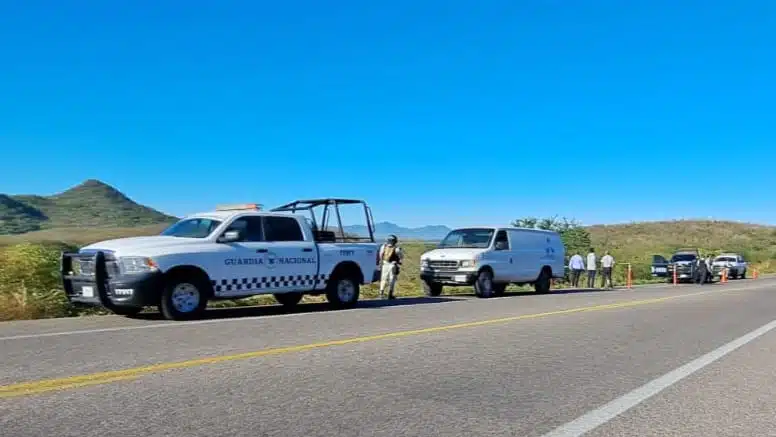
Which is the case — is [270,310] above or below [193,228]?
below

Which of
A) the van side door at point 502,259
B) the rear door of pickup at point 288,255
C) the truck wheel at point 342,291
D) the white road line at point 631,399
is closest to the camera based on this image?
the white road line at point 631,399

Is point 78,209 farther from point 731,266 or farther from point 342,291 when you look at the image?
point 731,266

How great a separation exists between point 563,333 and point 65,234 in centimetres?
1243

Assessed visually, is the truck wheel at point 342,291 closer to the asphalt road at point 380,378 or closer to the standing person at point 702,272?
the asphalt road at point 380,378

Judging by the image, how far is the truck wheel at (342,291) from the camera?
49.1 ft

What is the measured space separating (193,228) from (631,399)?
352 inches

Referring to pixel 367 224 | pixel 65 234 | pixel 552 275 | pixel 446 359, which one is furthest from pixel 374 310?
pixel 552 275

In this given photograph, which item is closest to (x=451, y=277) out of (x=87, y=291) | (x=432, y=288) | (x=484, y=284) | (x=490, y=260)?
(x=432, y=288)

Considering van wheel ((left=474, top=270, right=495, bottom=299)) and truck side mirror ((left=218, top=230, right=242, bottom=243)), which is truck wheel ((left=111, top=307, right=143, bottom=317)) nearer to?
truck side mirror ((left=218, top=230, right=242, bottom=243))

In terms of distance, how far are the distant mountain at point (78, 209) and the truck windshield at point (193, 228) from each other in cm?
1613

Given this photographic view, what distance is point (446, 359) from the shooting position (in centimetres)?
846

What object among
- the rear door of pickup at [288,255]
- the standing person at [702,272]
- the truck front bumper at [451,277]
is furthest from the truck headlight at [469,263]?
the standing person at [702,272]

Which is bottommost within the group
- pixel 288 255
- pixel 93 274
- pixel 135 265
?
pixel 93 274

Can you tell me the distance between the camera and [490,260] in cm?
2094
